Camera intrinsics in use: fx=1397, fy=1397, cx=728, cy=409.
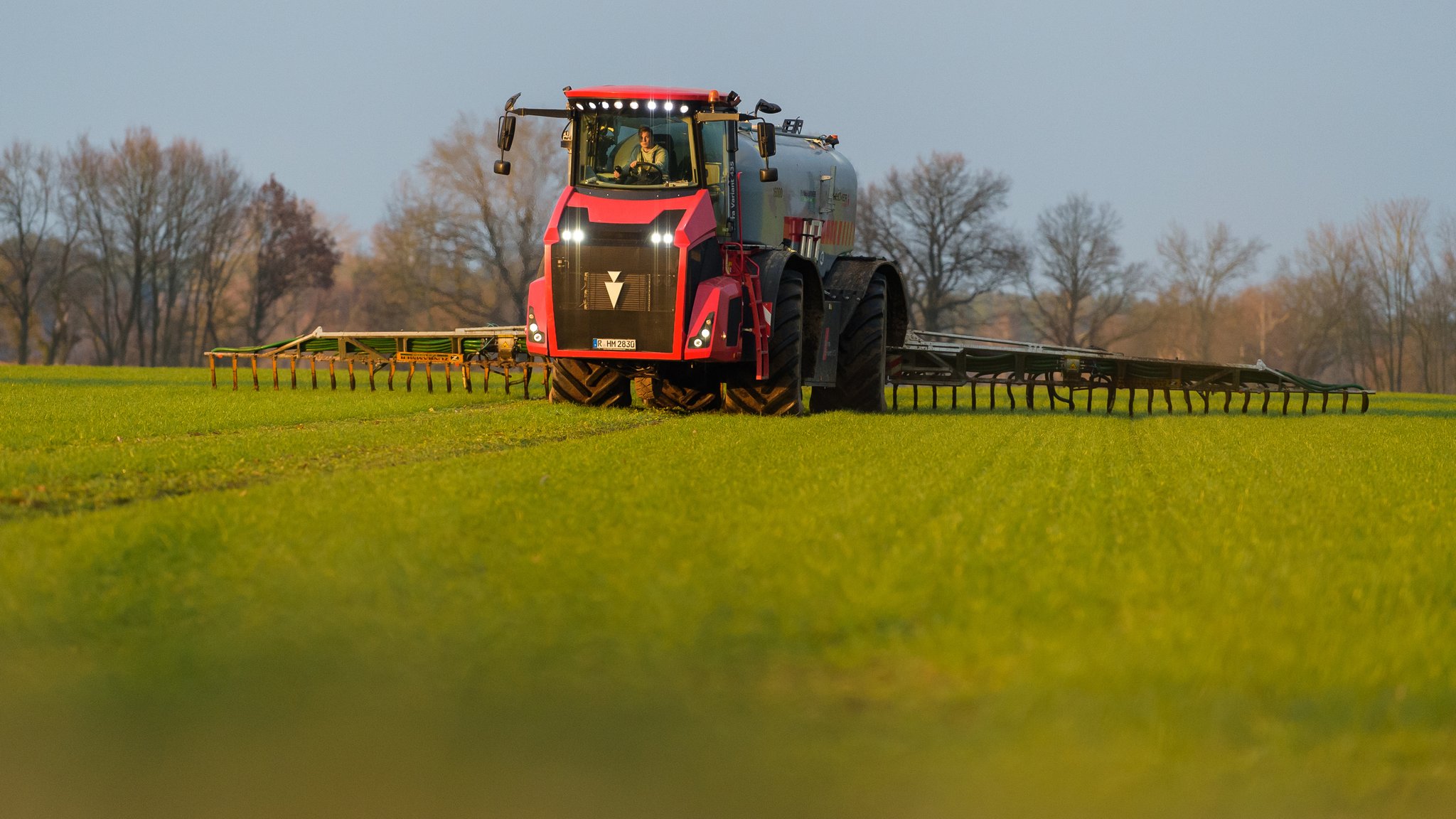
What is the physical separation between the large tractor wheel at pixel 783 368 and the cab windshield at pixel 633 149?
170cm

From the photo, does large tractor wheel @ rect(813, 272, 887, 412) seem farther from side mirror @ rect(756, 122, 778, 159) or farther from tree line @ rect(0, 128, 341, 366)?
tree line @ rect(0, 128, 341, 366)

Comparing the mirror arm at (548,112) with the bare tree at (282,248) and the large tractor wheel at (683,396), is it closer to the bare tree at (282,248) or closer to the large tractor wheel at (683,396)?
the large tractor wheel at (683,396)

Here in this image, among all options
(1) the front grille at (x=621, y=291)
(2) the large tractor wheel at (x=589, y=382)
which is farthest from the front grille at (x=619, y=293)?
(2) the large tractor wheel at (x=589, y=382)

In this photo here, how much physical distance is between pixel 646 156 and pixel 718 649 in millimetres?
11697

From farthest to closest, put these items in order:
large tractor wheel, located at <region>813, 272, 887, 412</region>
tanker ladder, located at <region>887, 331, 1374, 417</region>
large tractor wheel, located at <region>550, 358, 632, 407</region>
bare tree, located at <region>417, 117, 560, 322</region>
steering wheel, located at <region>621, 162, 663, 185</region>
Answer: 1. bare tree, located at <region>417, 117, 560, 322</region>
2. tanker ladder, located at <region>887, 331, 1374, 417</region>
3. large tractor wheel, located at <region>813, 272, 887, 412</region>
4. large tractor wheel, located at <region>550, 358, 632, 407</region>
5. steering wheel, located at <region>621, 162, 663, 185</region>

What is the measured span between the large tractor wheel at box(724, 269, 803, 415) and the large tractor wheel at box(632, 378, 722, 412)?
0.83 meters

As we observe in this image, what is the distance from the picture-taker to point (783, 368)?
1598 centimetres

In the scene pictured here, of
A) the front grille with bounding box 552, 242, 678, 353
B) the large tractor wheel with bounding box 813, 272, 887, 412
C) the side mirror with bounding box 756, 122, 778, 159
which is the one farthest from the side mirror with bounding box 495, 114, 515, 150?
the large tractor wheel with bounding box 813, 272, 887, 412

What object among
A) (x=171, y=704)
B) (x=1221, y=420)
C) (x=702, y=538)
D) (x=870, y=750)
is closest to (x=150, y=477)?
(x=702, y=538)

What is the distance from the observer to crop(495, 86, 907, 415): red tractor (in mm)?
14906

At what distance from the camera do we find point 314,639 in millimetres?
4711

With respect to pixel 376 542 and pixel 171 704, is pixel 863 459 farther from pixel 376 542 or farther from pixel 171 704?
pixel 171 704

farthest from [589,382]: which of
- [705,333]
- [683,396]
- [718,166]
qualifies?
[718,166]

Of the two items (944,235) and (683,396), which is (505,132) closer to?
(683,396)
